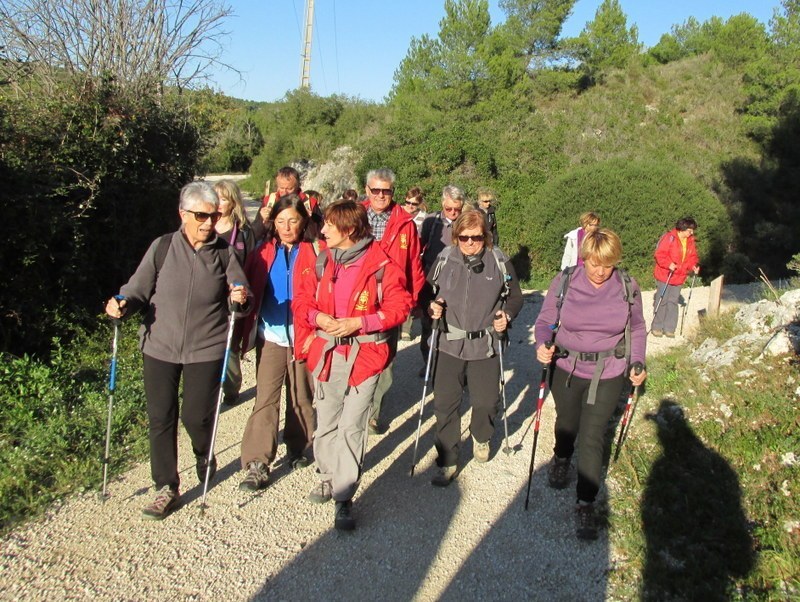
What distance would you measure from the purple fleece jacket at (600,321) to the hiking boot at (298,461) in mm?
2013

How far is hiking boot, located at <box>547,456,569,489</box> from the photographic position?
4.48 metres

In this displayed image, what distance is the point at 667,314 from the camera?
28.4 ft

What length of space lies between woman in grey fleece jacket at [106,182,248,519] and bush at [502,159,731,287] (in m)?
11.3

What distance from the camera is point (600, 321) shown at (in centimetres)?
388

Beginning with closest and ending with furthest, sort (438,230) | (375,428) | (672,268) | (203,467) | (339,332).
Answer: (339,332)
(203,467)
(375,428)
(438,230)
(672,268)

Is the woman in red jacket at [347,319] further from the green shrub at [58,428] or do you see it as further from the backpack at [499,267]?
the green shrub at [58,428]

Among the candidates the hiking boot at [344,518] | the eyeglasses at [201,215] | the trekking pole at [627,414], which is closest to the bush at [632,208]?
the trekking pole at [627,414]

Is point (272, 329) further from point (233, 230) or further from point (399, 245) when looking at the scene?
point (399, 245)

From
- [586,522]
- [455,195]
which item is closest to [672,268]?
[455,195]

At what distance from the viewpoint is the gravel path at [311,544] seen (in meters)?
3.37

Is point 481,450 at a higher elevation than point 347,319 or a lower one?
lower

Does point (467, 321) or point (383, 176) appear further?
point (383, 176)

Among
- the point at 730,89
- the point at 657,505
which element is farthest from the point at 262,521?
the point at 730,89

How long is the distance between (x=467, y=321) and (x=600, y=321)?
3.00ft
